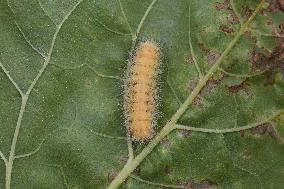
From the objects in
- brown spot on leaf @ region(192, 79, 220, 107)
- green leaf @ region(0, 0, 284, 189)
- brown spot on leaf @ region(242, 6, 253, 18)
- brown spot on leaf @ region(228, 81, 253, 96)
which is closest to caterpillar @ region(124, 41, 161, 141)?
green leaf @ region(0, 0, 284, 189)

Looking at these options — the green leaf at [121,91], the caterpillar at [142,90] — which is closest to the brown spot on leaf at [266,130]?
the green leaf at [121,91]

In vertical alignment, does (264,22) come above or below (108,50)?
above

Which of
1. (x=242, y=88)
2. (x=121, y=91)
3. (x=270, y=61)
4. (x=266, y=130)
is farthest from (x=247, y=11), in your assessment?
(x=121, y=91)

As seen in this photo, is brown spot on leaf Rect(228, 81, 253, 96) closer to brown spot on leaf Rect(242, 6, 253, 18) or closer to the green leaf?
the green leaf

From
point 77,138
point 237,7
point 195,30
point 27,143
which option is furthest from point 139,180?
point 237,7

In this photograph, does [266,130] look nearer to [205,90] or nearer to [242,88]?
[242,88]

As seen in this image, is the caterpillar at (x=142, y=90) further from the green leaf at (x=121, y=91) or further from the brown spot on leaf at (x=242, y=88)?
the brown spot on leaf at (x=242, y=88)

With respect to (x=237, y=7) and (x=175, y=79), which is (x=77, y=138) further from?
(x=237, y=7)
